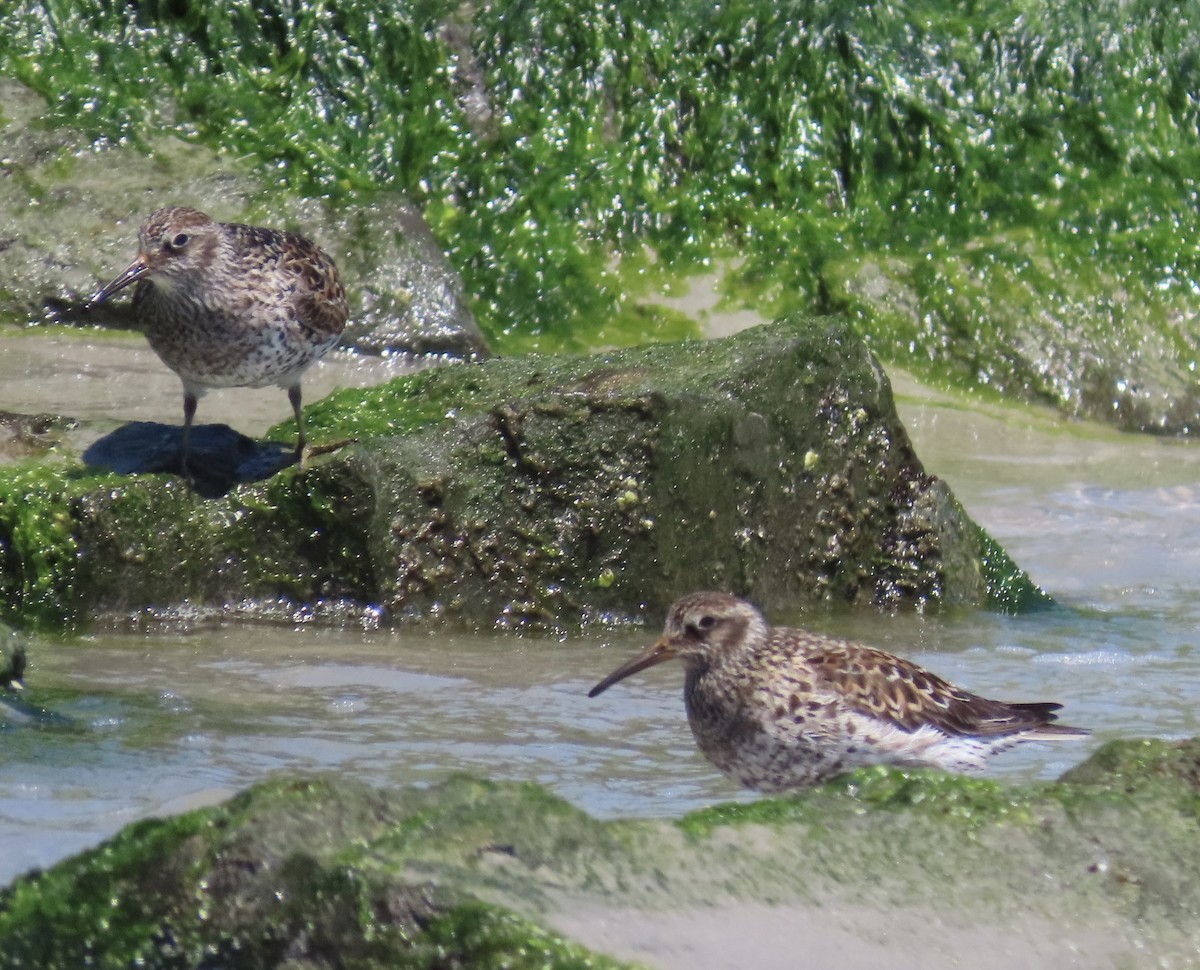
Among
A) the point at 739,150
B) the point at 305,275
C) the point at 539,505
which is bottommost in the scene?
the point at 539,505

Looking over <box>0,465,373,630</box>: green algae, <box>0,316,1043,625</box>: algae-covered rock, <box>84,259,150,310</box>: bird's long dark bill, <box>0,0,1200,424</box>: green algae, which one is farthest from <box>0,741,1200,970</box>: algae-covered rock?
<box>0,0,1200,424</box>: green algae

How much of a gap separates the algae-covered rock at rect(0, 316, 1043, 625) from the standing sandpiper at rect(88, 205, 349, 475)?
1.17 feet

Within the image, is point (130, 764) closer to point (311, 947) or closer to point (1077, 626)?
point (311, 947)

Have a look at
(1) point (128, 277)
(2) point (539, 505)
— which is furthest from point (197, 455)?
(2) point (539, 505)

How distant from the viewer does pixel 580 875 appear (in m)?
3.10

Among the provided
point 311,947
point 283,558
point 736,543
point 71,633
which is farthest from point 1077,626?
point 311,947

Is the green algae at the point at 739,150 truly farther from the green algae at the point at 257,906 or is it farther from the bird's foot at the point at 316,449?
the green algae at the point at 257,906

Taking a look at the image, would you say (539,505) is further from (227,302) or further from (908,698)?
(908,698)

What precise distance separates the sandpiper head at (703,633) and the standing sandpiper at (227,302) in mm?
1983

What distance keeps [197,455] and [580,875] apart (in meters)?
3.87

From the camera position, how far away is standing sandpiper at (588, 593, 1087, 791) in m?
4.81

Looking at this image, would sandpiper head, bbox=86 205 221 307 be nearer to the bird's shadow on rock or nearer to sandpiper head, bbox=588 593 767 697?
the bird's shadow on rock

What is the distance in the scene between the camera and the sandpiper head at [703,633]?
16.5 ft

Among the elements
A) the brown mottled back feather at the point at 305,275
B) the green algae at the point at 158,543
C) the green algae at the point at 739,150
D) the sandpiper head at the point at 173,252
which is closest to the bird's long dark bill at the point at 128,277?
the sandpiper head at the point at 173,252
